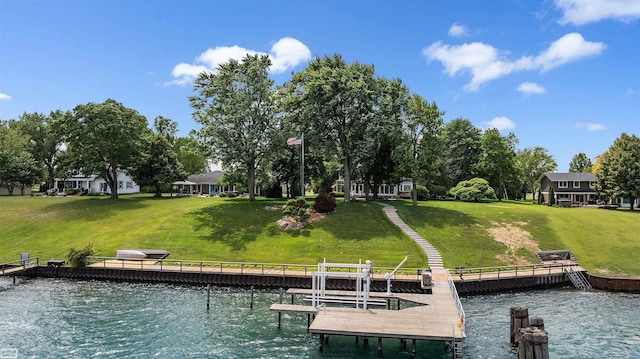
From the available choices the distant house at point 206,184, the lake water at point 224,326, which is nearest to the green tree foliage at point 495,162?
the lake water at point 224,326

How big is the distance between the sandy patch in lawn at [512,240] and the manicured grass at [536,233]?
0.42 metres

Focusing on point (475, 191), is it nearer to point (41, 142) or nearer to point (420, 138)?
point (420, 138)

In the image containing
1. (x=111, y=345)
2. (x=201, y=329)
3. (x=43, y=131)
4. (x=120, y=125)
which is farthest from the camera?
(x=43, y=131)

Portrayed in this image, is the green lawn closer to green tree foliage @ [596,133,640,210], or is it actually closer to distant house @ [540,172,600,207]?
green tree foliage @ [596,133,640,210]

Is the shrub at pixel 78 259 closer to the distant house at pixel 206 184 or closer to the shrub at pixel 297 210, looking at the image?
the shrub at pixel 297 210

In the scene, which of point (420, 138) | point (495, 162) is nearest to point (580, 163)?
point (495, 162)

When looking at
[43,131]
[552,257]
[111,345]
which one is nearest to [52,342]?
[111,345]

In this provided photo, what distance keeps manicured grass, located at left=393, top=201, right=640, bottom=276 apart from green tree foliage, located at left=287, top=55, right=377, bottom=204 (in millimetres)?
12000

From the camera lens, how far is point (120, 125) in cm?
7250

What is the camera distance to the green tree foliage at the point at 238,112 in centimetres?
6262

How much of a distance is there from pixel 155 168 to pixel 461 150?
6289 centimetres

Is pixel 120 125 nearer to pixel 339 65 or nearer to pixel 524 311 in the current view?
pixel 339 65

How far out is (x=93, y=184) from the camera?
92750 mm

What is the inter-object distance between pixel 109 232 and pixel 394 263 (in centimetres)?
3525
